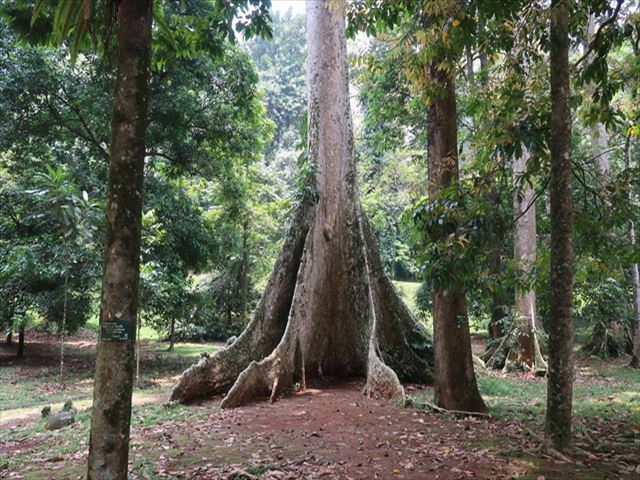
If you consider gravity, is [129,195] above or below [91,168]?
below

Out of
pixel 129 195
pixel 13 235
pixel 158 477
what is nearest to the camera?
pixel 129 195

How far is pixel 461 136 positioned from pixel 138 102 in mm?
15462

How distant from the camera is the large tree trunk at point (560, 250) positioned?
5.28m

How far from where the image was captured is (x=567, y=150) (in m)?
5.45

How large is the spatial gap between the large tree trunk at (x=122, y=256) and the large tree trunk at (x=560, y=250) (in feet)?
14.1

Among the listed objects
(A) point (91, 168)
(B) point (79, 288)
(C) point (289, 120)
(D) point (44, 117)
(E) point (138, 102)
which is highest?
(C) point (289, 120)

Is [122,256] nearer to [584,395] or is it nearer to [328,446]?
[328,446]

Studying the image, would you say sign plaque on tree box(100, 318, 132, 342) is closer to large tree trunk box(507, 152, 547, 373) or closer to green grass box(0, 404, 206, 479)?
green grass box(0, 404, 206, 479)

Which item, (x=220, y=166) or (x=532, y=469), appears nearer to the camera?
(x=532, y=469)

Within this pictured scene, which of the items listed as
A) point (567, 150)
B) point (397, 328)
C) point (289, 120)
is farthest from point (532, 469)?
point (289, 120)

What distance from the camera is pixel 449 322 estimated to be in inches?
295

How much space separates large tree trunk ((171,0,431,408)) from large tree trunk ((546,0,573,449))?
3.54 meters

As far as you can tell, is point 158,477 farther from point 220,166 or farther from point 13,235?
point 13,235

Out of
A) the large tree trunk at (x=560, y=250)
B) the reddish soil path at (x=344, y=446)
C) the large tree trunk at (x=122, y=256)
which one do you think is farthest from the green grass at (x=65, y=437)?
the large tree trunk at (x=560, y=250)
